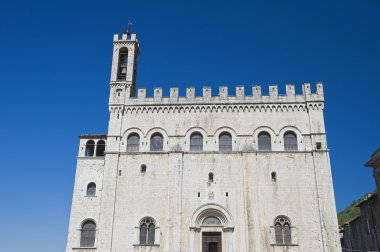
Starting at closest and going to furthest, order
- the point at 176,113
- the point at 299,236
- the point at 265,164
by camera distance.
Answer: the point at 299,236, the point at 265,164, the point at 176,113

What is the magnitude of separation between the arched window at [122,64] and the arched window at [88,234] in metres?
11.5

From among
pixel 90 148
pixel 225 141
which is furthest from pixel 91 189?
pixel 225 141

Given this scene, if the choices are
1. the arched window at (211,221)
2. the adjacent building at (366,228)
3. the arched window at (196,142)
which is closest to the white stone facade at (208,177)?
the arched window at (211,221)

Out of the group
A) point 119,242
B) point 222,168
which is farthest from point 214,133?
point 119,242

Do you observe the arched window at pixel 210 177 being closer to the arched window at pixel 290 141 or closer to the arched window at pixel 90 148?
the arched window at pixel 290 141

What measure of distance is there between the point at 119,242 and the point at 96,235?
1.68 metres

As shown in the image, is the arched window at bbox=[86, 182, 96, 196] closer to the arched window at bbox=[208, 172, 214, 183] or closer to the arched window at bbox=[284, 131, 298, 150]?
the arched window at bbox=[208, 172, 214, 183]

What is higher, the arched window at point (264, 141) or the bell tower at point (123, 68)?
the bell tower at point (123, 68)

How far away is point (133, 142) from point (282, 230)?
39.6 ft

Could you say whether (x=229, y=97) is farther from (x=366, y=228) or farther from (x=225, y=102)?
(x=366, y=228)

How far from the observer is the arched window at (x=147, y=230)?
24781 mm

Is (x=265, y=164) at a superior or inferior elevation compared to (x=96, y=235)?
superior

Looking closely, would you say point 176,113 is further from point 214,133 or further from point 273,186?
point 273,186

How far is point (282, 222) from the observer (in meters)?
24.4
